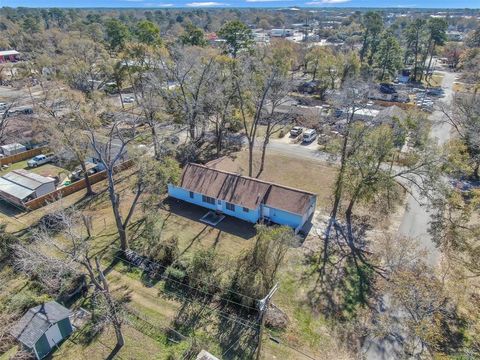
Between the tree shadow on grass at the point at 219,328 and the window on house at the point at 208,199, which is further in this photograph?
the window on house at the point at 208,199

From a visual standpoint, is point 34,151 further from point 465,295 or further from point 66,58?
point 465,295

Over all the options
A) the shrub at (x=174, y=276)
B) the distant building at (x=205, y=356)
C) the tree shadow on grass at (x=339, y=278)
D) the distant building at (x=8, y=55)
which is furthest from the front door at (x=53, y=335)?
the distant building at (x=8, y=55)

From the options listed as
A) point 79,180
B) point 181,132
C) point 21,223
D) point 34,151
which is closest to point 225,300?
point 21,223

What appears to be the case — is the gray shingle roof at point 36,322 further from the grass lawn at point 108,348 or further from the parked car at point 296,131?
the parked car at point 296,131

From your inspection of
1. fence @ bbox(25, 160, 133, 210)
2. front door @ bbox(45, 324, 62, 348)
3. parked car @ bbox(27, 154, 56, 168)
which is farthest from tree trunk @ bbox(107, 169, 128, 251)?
parked car @ bbox(27, 154, 56, 168)

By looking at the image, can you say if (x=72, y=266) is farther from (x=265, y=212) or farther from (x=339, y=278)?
(x=339, y=278)

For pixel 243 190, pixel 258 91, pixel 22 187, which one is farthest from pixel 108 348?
pixel 258 91
